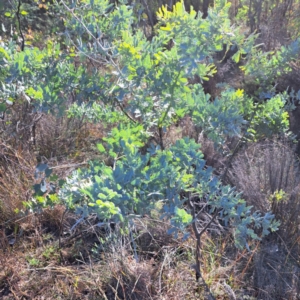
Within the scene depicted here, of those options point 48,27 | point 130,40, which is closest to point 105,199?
point 130,40

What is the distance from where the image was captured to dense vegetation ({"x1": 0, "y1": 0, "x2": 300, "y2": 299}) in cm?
167

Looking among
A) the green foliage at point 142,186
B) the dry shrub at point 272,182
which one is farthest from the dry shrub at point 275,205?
the green foliage at point 142,186

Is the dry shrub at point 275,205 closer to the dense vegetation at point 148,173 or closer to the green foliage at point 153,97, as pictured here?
the dense vegetation at point 148,173

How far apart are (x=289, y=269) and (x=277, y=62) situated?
1.38 metres

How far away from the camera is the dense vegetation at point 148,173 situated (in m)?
1.67

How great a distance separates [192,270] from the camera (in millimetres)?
2529

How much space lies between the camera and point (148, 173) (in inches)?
62.9

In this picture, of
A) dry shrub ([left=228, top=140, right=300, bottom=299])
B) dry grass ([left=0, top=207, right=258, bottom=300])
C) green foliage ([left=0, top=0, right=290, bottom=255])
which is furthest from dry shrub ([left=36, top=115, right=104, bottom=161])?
dry shrub ([left=228, top=140, right=300, bottom=299])

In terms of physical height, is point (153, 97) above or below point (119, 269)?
above

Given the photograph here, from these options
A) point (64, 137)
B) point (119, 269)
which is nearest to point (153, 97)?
point (119, 269)

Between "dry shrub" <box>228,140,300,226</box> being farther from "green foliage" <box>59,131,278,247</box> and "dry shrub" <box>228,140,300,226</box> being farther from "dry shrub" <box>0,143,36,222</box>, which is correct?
"dry shrub" <box>0,143,36,222</box>

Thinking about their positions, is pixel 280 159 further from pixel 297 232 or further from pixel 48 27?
pixel 48 27

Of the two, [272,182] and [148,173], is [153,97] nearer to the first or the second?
[148,173]

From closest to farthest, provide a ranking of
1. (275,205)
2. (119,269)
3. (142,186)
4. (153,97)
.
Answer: (142,186)
(153,97)
(119,269)
(275,205)
